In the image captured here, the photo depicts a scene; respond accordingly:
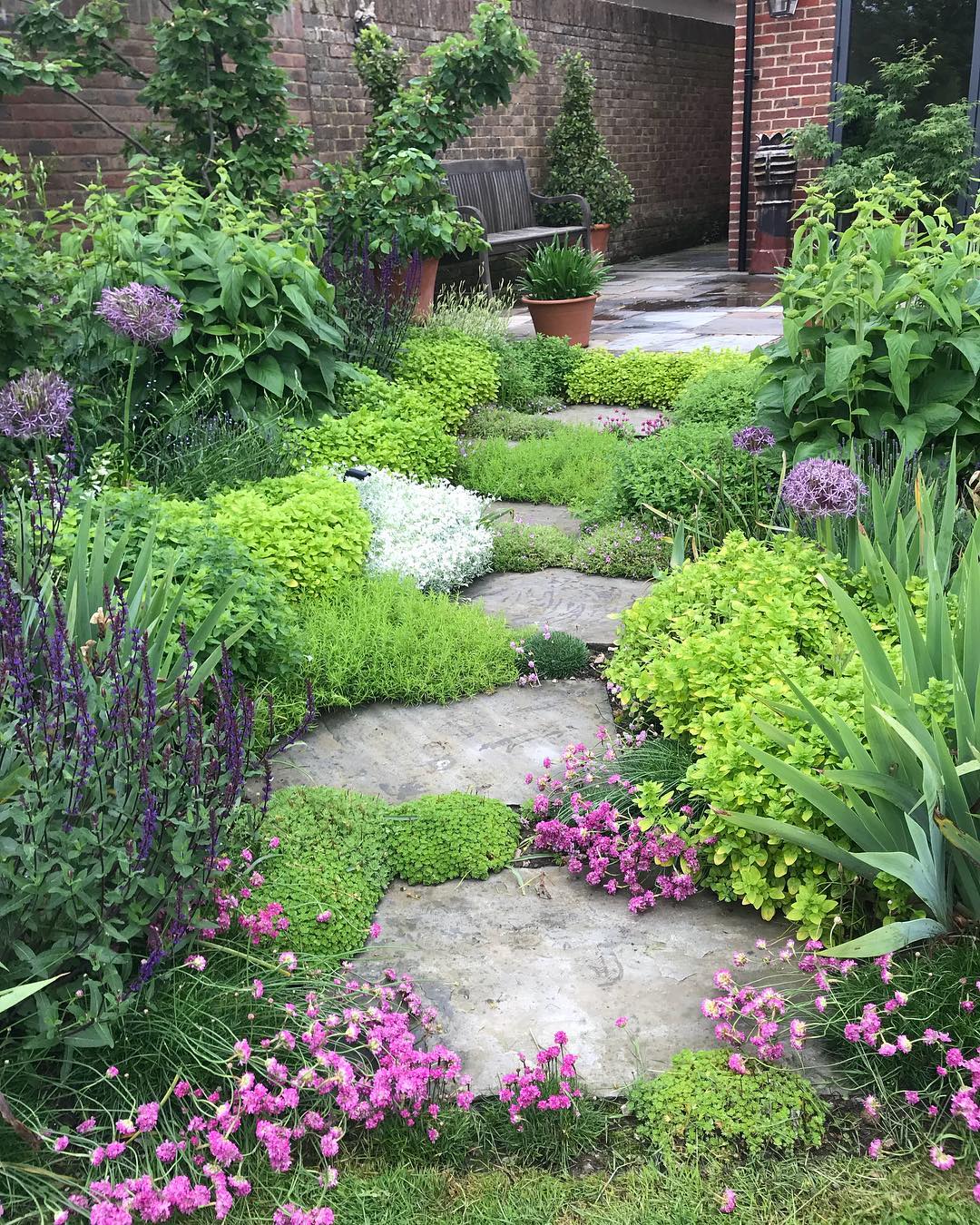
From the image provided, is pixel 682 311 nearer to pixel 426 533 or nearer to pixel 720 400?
pixel 720 400

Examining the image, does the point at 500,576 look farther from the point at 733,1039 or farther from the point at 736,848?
the point at 733,1039

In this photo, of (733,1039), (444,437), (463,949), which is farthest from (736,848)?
(444,437)

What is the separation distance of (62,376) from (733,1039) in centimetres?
375

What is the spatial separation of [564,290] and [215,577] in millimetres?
5472

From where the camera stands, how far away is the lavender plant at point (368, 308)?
232 inches

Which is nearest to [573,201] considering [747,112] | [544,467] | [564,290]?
[747,112]

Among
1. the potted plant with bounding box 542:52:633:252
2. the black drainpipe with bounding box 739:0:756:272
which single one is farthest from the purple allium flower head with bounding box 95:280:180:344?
the black drainpipe with bounding box 739:0:756:272

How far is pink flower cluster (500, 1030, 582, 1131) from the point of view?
1842 mm

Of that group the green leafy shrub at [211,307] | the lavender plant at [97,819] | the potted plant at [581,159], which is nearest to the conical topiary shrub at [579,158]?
the potted plant at [581,159]

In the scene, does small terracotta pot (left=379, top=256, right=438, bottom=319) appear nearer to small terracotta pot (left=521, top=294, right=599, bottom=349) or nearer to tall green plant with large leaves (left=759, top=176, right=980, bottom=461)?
small terracotta pot (left=521, top=294, right=599, bottom=349)

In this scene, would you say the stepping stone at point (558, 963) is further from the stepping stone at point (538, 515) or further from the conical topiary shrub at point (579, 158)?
the conical topiary shrub at point (579, 158)

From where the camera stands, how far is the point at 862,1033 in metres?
1.92

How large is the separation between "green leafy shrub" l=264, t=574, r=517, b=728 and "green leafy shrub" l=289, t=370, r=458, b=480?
4.04 feet

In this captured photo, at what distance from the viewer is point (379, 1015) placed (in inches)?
76.2
